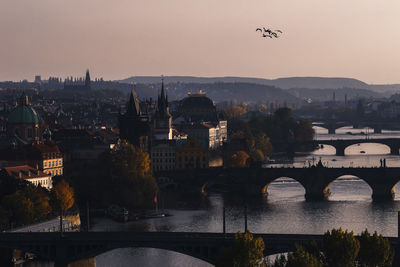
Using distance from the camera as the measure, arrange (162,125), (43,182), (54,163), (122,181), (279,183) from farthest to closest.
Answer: (162,125) → (279,183) → (54,163) → (122,181) → (43,182)

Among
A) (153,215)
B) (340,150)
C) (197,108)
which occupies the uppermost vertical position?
(197,108)

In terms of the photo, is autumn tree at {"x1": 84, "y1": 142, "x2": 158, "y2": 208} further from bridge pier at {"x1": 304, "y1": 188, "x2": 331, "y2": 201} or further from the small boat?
bridge pier at {"x1": 304, "y1": 188, "x2": 331, "y2": 201}

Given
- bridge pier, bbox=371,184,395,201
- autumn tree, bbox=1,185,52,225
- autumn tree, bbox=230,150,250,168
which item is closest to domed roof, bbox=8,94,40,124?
autumn tree, bbox=230,150,250,168

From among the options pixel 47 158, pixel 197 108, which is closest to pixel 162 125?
pixel 47 158

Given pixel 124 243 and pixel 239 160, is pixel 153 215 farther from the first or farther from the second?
pixel 239 160

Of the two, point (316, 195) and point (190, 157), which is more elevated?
point (190, 157)

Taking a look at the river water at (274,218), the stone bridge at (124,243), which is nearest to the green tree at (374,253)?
the stone bridge at (124,243)

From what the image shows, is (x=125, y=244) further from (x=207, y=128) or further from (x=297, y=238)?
(x=207, y=128)

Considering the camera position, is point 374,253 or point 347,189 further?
point 347,189
